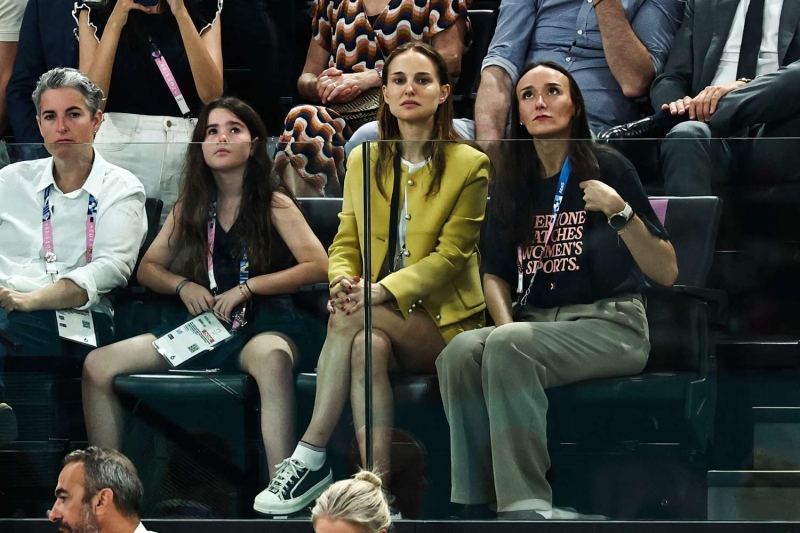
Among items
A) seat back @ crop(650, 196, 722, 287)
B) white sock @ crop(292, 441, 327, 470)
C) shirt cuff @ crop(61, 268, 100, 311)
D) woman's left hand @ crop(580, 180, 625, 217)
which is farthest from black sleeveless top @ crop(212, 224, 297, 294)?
seat back @ crop(650, 196, 722, 287)

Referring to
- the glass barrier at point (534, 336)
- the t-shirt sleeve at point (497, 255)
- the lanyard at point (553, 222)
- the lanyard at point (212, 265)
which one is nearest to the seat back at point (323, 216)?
the glass barrier at point (534, 336)

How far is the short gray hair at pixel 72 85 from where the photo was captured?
13.8 ft

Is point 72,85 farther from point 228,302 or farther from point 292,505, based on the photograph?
point 292,505

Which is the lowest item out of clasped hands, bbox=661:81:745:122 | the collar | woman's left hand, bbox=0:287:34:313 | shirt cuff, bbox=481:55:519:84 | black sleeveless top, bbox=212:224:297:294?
woman's left hand, bbox=0:287:34:313

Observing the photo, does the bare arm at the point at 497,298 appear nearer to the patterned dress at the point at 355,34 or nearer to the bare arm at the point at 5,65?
the patterned dress at the point at 355,34

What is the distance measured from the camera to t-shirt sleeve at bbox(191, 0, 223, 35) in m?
4.81

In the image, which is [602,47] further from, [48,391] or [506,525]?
[48,391]

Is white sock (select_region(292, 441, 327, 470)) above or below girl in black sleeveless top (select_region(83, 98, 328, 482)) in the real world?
below

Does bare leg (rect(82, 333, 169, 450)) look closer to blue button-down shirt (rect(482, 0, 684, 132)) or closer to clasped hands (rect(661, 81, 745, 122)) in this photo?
blue button-down shirt (rect(482, 0, 684, 132))

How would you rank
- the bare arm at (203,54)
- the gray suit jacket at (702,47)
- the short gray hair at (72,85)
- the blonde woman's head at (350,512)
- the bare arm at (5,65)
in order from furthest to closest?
the bare arm at (5,65)
the bare arm at (203,54)
the gray suit jacket at (702,47)
the short gray hair at (72,85)
the blonde woman's head at (350,512)

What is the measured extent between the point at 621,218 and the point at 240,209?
109 centimetres

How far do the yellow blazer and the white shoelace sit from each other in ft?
1.74

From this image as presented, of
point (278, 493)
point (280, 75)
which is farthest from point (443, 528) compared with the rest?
point (280, 75)

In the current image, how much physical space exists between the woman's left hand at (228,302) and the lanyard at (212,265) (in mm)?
15
